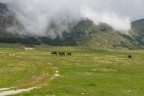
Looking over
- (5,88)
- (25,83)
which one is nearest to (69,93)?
(5,88)

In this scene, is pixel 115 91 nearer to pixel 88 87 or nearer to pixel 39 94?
pixel 88 87

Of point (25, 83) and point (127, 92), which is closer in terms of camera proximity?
point (127, 92)

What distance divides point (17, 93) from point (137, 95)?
59.2 ft

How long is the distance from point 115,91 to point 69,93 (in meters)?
8.07

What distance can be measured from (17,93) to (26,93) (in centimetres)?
164

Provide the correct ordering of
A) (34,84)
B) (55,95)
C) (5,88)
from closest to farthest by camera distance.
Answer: (55,95) → (5,88) → (34,84)

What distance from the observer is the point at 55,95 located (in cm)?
4706

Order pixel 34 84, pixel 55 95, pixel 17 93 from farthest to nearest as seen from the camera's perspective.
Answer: pixel 34 84 < pixel 17 93 < pixel 55 95

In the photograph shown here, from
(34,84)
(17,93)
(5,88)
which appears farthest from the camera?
(34,84)

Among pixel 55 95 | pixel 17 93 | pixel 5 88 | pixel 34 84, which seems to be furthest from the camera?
pixel 34 84

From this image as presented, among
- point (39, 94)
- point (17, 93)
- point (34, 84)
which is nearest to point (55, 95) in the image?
point (39, 94)

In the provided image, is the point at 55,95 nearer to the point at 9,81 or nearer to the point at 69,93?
the point at 69,93

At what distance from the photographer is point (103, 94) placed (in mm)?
49750

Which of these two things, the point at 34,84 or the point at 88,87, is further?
the point at 34,84
